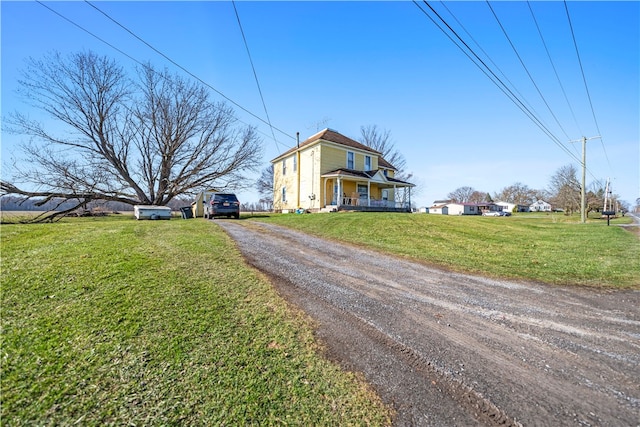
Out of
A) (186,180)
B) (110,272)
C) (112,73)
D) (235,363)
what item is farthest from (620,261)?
(112,73)

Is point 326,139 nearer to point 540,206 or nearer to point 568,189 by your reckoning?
point 568,189

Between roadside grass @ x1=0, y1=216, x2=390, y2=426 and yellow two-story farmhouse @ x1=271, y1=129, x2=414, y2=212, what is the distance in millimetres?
16649

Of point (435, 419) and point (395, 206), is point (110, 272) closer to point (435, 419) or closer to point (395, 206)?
point (435, 419)

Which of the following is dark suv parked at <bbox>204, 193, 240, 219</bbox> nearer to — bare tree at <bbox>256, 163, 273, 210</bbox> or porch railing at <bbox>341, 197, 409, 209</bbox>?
porch railing at <bbox>341, 197, 409, 209</bbox>

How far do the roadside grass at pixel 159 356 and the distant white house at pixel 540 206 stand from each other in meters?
121

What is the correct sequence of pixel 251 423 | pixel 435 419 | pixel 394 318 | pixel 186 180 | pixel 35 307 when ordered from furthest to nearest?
pixel 186 180 < pixel 394 318 < pixel 35 307 < pixel 435 419 < pixel 251 423

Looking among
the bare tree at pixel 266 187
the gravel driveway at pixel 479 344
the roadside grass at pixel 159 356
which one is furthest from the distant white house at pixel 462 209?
the roadside grass at pixel 159 356

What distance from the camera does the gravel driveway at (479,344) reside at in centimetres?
194

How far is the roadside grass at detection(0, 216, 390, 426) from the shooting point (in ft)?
5.75

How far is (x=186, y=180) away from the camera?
24.1m

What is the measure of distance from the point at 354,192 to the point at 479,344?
67.4 ft

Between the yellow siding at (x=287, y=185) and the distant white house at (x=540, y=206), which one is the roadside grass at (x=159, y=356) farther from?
the distant white house at (x=540, y=206)

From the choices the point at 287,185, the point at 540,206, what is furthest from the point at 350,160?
the point at 540,206

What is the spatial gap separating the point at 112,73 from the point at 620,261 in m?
31.2
